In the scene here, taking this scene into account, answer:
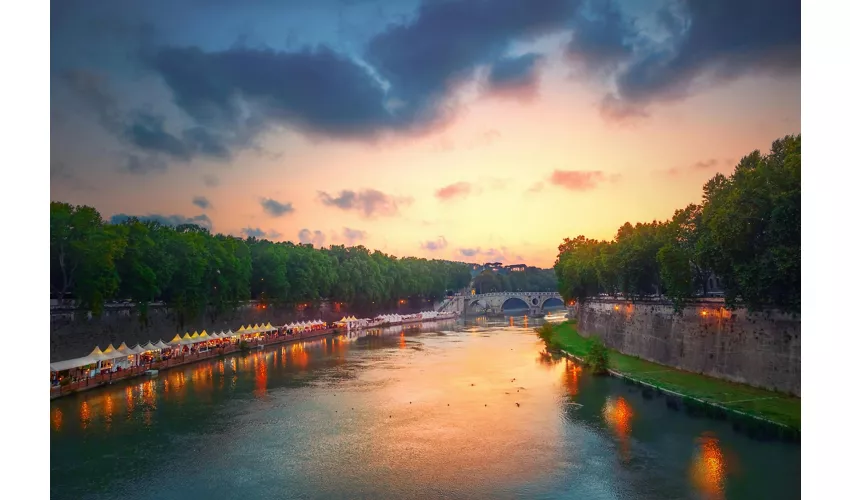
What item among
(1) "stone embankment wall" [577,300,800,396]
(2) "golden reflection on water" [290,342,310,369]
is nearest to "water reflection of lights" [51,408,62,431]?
(2) "golden reflection on water" [290,342,310,369]

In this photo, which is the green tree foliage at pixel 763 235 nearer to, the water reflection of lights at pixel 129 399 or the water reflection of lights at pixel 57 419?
the water reflection of lights at pixel 129 399

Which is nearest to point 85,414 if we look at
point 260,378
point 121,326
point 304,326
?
point 260,378

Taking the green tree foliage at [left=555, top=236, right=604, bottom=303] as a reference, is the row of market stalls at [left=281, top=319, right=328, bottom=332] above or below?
below

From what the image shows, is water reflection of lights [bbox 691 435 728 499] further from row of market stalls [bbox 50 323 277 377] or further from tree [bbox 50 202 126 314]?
tree [bbox 50 202 126 314]

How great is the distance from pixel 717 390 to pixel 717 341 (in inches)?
127

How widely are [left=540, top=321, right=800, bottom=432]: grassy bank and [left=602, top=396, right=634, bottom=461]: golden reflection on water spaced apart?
2849mm

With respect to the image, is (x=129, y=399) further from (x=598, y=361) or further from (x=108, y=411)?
(x=598, y=361)

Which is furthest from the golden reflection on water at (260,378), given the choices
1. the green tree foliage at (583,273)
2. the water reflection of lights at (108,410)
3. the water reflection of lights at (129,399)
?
the green tree foliage at (583,273)

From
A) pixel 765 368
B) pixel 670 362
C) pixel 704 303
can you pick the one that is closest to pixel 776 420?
pixel 765 368

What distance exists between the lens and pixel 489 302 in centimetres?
11444

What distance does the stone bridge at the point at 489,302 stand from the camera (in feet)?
356

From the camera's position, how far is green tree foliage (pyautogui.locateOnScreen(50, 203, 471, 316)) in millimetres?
32438

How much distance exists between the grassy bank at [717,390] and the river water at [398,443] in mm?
1567

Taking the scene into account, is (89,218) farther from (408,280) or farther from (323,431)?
(408,280)
